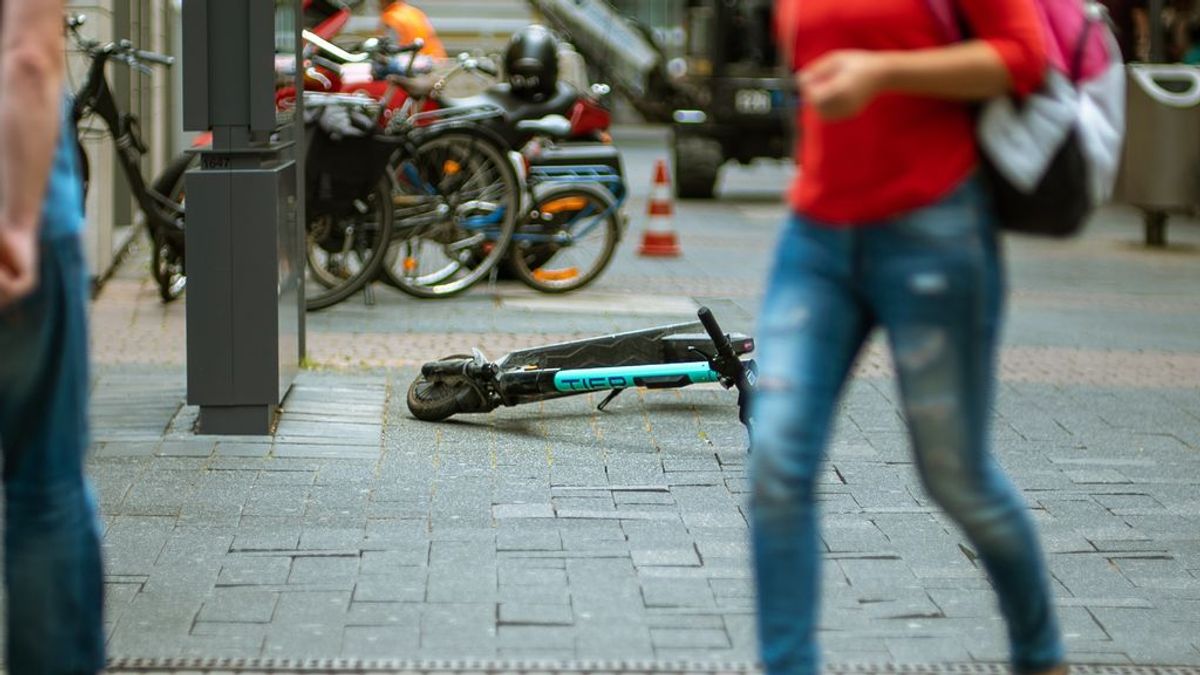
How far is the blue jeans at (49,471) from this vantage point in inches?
111

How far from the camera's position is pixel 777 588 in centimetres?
304

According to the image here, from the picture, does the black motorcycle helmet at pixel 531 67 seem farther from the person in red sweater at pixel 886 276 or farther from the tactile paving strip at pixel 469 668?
the person in red sweater at pixel 886 276

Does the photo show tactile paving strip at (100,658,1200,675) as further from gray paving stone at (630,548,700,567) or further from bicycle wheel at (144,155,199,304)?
bicycle wheel at (144,155,199,304)

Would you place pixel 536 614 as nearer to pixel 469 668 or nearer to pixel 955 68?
pixel 469 668

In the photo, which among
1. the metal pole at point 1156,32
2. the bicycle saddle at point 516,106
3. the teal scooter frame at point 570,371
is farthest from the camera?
the metal pole at point 1156,32

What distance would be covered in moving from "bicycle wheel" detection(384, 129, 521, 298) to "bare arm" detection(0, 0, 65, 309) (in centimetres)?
749

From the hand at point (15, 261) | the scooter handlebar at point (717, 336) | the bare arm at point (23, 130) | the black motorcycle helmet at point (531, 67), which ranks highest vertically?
the bare arm at point (23, 130)

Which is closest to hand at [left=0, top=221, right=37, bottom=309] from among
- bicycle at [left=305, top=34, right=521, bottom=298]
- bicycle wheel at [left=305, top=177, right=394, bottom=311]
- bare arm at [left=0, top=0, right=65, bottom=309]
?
bare arm at [left=0, top=0, right=65, bottom=309]

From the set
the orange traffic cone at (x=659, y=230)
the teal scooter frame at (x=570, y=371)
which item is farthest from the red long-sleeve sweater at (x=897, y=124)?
the orange traffic cone at (x=659, y=230)

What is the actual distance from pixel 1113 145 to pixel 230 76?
3952 mm

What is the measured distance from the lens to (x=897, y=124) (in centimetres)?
296

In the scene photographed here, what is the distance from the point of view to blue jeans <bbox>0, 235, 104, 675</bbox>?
282cm

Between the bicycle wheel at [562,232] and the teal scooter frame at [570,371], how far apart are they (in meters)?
4.02

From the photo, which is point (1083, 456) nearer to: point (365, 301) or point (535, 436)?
point (535, 436)
